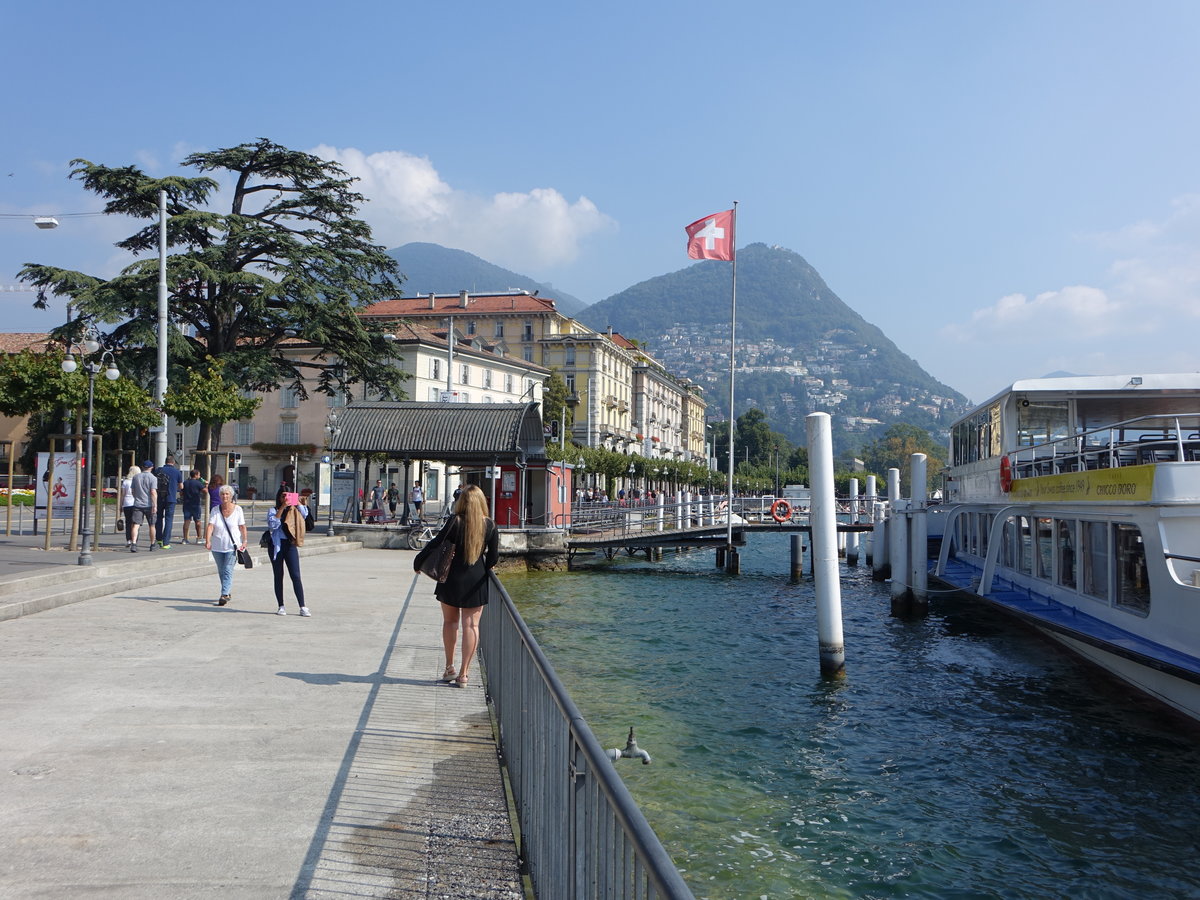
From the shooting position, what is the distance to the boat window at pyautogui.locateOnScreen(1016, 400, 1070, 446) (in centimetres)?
1975

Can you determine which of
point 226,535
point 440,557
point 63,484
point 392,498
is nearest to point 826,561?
point 440,557

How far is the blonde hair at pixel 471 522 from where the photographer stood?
8609 millimetres

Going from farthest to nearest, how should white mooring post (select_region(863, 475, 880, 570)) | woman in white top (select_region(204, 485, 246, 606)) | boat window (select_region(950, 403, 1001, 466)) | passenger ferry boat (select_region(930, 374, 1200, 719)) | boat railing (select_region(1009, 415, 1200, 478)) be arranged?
white mooring post (select_region(863, 475, 880, 570)), boat window (select_region(950, 403, 1001, 466)), boat railing (select_region(1009, 415, 1200, 478)), woman in white top (select_region(204, 485, 246, 606)), passenger ferry boat (select_region(930, 374, 1200, 719))

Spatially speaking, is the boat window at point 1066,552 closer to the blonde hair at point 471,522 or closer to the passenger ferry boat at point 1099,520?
the passenger ferry boat at point 1099,520

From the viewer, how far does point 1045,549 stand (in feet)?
56.9

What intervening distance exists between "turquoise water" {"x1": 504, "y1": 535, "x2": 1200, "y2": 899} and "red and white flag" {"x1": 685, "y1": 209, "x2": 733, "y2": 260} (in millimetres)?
14058

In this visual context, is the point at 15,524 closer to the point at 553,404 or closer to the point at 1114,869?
the point at 1114,869

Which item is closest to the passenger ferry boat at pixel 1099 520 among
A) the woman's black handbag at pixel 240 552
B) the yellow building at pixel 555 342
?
the woman's black handbag at pixel 240 552

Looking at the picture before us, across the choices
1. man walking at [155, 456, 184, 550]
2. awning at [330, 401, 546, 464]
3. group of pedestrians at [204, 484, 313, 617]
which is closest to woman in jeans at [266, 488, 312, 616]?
group of pedestrians at [204, 484, 313, 617]

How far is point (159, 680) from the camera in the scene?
8539 millimetres

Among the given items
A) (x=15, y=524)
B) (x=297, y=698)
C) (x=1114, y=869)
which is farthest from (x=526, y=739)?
(x=15, y=524)

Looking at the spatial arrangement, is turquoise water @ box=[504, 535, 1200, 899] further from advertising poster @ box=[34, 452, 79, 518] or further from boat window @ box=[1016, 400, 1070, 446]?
advertising poster @ box=[34, 452, 79, 518]

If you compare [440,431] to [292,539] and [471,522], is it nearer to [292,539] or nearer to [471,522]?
[292,539]

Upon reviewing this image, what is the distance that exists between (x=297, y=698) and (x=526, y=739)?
11.1 feet
